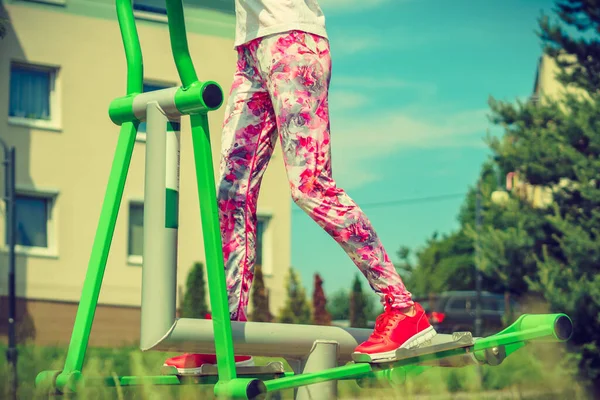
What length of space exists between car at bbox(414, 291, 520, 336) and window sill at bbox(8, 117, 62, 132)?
394 inches

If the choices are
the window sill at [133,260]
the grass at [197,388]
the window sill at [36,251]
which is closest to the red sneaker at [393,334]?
the grass at [197,388]

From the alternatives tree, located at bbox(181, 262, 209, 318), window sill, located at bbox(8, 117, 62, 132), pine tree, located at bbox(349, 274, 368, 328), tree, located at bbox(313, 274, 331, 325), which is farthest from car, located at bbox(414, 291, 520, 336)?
window sill, located at bbox(8, 117, 62, 132)

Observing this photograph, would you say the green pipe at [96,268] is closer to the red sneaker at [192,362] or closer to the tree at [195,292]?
the red sneaker at [192,362]

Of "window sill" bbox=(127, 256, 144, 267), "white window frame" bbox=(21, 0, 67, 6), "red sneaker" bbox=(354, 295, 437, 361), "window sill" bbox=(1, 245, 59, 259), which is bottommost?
"red sneaker" bbox=(354, 295, 437, 361)

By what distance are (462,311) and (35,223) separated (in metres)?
11.8

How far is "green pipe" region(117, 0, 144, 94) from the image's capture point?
8.18 ft

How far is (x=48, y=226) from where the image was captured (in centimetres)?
2009

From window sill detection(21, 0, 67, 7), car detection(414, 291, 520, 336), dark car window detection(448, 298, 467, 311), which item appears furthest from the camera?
dark car window detection(448, 298, 467, 311)

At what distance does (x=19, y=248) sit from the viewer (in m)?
19.4

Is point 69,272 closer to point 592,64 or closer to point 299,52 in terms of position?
point 592,64

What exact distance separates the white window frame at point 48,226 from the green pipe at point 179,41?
1780 centimetres

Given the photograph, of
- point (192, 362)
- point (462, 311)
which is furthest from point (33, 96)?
point (192, 362)

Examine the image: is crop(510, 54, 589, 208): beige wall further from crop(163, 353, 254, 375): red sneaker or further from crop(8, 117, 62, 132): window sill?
crop(163, 353, 254, 375): red sneaker

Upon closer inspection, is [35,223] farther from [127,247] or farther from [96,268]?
[96,268]
